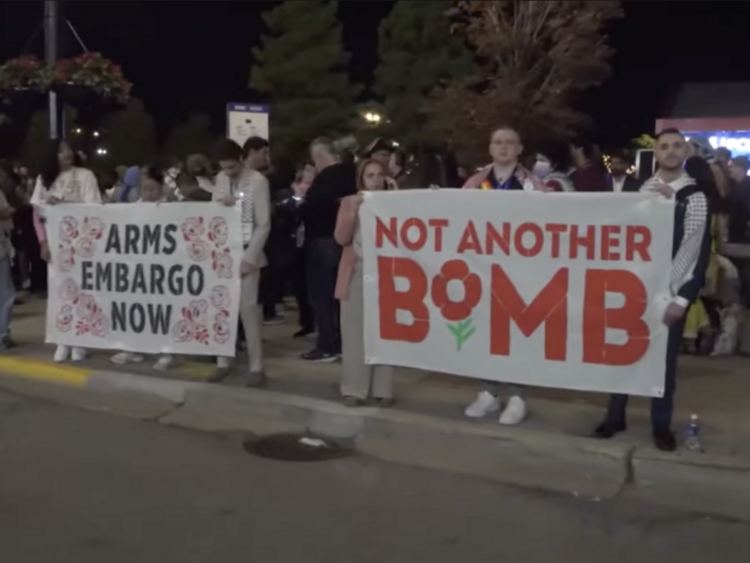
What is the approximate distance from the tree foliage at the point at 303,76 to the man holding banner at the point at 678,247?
30.1 m

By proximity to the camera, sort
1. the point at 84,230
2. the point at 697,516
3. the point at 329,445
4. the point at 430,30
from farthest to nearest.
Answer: the point at 430,30
the point at 84,230
the point at 329,445
the point at 697,516

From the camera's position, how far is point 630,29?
3869 centimetres

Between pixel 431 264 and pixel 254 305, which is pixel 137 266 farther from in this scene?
pixel 431 264

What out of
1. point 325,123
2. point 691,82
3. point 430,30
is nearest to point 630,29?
point 691,82

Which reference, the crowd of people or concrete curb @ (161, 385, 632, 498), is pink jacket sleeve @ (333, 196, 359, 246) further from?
concrete curb @ (161, 385, 632, 498)

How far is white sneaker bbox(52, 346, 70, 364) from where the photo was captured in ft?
29.3

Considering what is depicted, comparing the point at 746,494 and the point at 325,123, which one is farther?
the point at 325,123

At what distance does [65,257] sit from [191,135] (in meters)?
39.8

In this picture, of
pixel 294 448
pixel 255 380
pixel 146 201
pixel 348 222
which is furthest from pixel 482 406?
pixel 146 201

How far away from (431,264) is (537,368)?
94 cm

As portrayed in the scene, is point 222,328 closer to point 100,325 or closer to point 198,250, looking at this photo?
point 198,250

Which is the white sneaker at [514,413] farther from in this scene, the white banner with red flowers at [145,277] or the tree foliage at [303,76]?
the tree foliage at [303,76]

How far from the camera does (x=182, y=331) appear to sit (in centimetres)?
837

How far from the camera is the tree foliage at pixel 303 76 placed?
3644 cm
